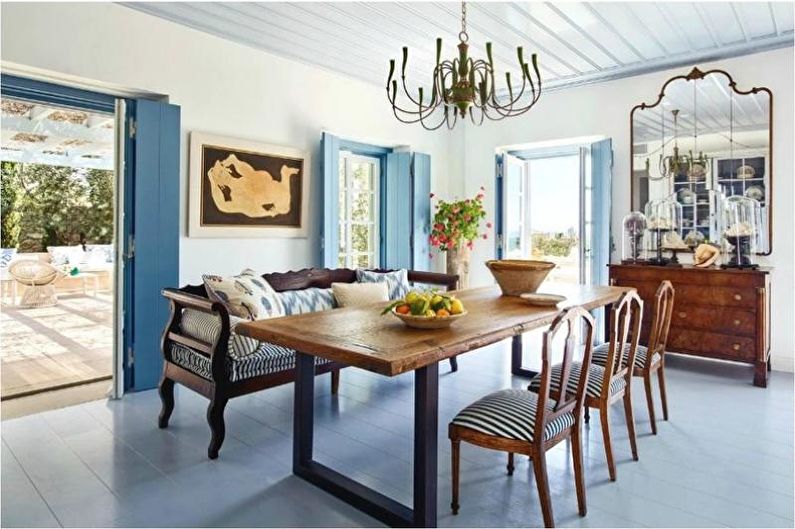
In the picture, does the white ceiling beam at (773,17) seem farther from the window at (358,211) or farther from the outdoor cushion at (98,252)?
the outdoor cushion at (98,252)

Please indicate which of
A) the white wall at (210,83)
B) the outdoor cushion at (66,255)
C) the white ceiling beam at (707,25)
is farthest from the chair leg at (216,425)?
the white ceiling beam at (707,25)

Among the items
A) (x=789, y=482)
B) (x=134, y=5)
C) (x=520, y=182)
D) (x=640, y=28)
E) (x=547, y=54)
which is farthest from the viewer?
(x=520, y=182)

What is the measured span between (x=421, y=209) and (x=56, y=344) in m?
3.88

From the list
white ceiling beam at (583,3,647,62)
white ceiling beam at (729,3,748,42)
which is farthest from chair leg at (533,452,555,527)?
white ceiling beam at (729,3,748,42)

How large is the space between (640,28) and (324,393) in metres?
3.61

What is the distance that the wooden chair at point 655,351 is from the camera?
2.79 meters

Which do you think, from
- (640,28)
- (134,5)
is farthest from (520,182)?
(134,5)

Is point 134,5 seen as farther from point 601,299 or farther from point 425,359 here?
point 601,299

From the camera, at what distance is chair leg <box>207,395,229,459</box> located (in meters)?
2.67

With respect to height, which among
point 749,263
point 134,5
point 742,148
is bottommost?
point 749,263

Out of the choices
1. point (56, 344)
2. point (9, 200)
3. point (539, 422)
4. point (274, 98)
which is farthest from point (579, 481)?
point (56, 344)

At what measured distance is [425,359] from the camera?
181cm

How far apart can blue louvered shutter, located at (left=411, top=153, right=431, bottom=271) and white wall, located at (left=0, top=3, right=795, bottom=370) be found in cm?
25

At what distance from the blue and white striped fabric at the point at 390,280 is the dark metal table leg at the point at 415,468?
179cm
